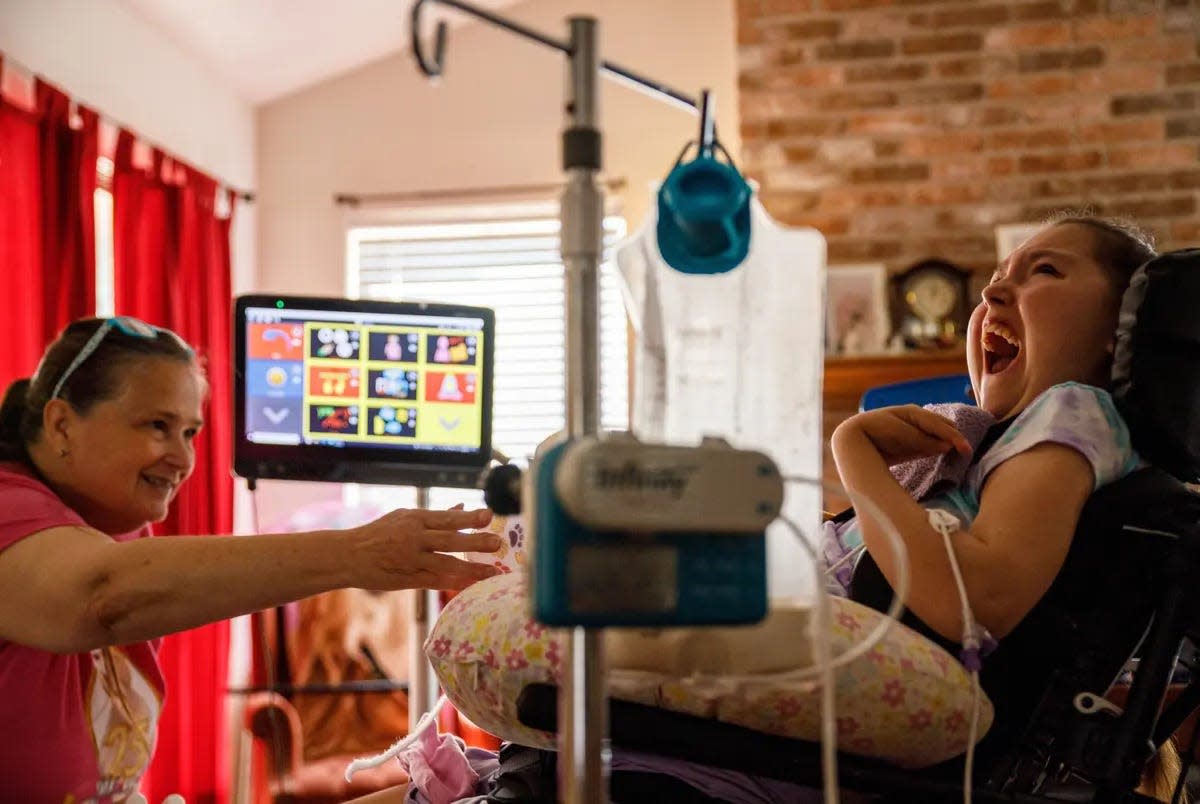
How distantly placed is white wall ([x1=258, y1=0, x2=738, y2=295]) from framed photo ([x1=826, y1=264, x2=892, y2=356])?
72 centimetres

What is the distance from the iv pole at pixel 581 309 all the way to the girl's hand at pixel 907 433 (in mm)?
466

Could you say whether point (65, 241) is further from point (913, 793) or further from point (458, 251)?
point (913, 793)

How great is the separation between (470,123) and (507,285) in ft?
2.00

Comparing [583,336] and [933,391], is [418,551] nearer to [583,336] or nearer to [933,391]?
[583,336]

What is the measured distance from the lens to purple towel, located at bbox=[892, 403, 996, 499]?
1159mm

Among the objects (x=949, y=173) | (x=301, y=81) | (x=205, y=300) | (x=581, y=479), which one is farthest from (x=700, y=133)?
(x=301, y=81)

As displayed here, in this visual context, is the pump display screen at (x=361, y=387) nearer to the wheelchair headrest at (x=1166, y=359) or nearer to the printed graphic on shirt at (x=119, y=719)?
the printed graphic on shirt at (x=119, y=719)

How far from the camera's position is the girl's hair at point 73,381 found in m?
1.64

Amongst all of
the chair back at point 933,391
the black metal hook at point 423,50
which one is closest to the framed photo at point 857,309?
the chair back at point 933,391

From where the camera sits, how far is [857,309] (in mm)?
3234

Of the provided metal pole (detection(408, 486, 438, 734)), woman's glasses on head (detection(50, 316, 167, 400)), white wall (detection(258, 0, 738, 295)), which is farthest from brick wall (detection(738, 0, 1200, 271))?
woman's glasses on head (detection(50, 316, 167, 400))

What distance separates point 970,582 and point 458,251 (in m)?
3.20

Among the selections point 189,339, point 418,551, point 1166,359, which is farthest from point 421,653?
point 189,339

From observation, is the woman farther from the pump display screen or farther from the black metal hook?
the black metal hook
